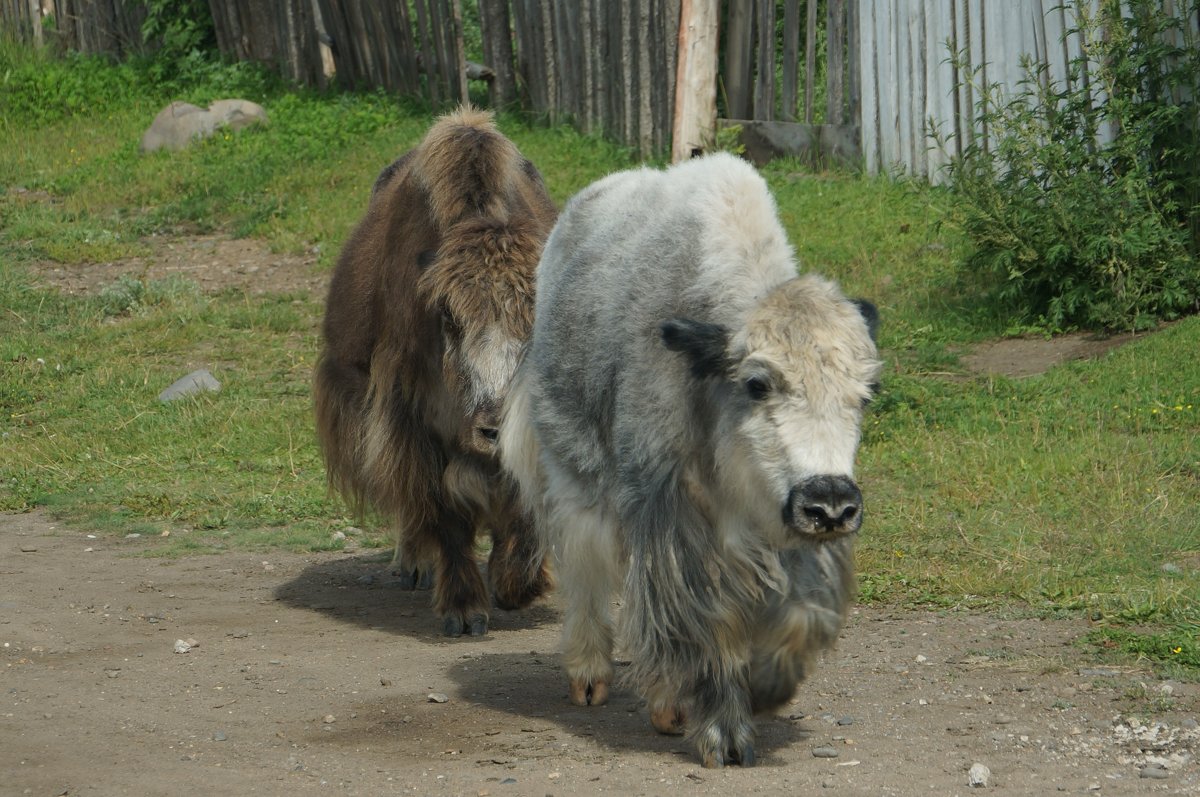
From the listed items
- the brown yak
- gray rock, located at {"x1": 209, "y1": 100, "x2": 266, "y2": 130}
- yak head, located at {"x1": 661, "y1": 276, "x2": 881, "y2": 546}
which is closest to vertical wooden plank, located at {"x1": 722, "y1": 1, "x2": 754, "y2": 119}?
gray rock, located at {"x1": 209, "y1": 100, "x2": 266, "y2": 130}

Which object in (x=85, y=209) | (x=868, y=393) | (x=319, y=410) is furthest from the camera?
(x=85, y=209)

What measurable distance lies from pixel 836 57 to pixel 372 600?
7361mm

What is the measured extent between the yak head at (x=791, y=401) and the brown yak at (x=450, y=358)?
6.42 feet

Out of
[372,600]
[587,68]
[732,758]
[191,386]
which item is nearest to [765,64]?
[587,68]

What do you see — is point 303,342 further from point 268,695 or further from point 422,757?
point 422,757

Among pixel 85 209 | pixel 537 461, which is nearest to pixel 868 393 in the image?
pixel 537 461

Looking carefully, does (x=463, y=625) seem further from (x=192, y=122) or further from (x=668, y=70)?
(x=192, y=122)

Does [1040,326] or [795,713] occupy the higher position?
[1040,326]

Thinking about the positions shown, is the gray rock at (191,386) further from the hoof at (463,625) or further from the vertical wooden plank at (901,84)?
the vertical wooden plank at (901,84)

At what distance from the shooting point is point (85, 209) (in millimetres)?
15562

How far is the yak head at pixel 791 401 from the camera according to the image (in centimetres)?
452

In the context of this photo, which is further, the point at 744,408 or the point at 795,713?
the point at 795,713

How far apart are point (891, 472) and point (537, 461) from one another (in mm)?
2932

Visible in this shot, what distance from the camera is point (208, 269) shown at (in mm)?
14156
